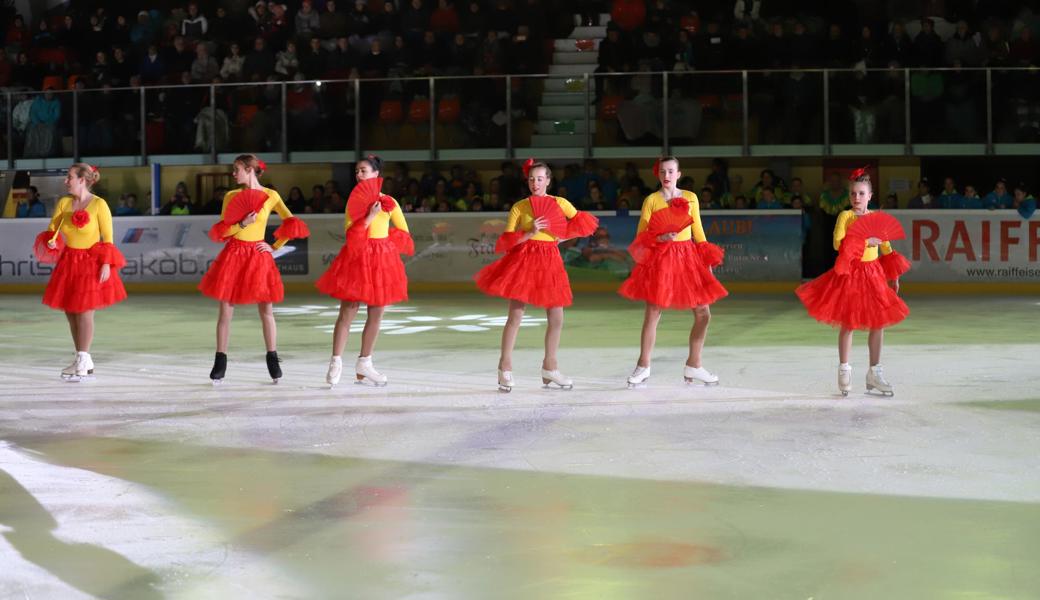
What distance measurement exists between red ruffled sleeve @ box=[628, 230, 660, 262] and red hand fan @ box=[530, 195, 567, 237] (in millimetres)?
528

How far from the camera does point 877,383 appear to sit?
876cm

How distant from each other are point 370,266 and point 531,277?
1.04 m

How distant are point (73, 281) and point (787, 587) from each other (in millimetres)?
6726

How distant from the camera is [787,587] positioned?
14.4 feet

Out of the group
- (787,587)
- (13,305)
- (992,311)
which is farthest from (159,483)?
(13,305)

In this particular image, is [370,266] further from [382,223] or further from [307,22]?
[307,22]

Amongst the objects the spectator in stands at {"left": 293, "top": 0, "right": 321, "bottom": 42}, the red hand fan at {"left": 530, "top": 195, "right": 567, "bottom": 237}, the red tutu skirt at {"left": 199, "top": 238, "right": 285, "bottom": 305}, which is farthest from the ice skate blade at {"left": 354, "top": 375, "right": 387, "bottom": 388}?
the spectator in stands at {"left": 293, "top": 0, "right": 321, "bottom": 42}

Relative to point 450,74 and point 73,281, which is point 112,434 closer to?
point 73,281

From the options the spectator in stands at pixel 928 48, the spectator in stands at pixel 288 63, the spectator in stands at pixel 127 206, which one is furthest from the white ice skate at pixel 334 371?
the spectator in stands at pixel 288 63

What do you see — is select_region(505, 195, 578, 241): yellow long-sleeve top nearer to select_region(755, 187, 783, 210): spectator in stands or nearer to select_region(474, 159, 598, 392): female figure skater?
select_region(474, 159, 598, 392): female figure skater

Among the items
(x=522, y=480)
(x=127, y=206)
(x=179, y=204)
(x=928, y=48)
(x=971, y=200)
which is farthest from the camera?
(x=127, y=206)

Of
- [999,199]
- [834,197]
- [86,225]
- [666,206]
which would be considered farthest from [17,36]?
[666,206]

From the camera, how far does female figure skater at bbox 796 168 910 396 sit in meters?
8.70

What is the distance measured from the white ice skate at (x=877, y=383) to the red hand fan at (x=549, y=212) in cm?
215
